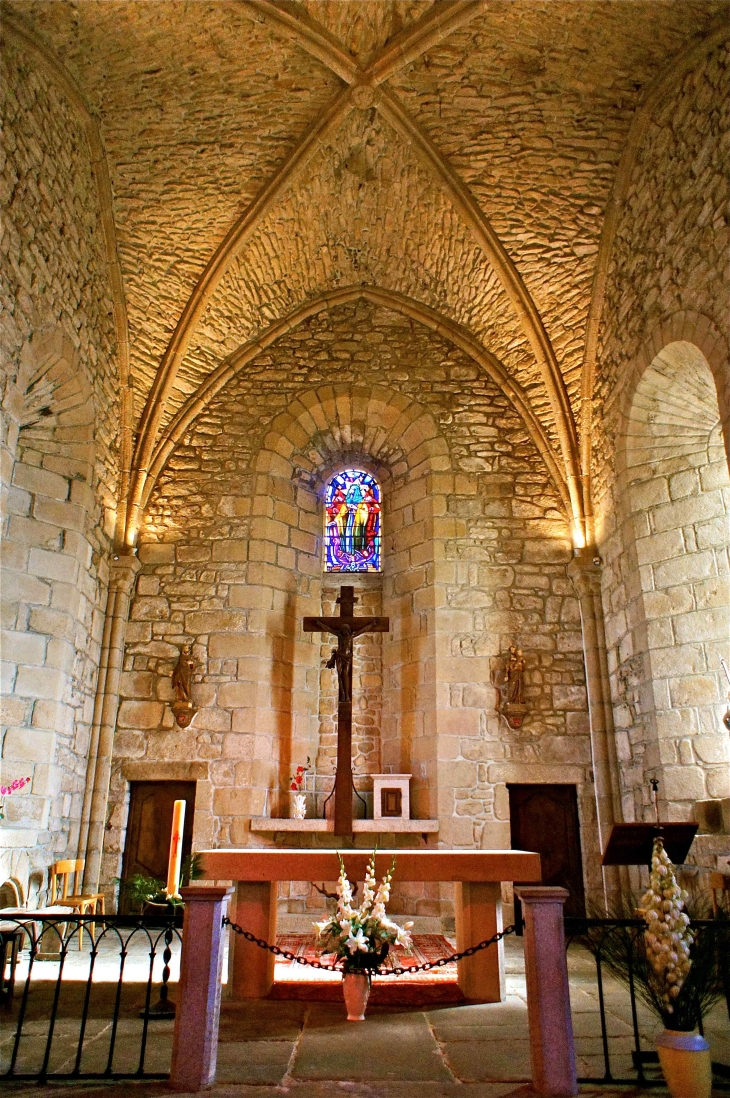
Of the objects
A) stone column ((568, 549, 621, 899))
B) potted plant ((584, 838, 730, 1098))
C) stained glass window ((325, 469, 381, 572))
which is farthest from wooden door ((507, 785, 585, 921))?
potted plant ((584, 838, 730, 1098))

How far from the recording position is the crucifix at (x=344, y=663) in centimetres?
718

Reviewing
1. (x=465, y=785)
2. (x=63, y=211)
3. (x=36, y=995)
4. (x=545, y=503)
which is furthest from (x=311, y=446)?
(x=36, y=995)

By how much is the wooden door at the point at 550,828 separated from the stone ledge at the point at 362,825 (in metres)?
0.99

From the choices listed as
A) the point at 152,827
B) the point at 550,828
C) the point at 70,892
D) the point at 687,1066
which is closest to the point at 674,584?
the point at 550,828

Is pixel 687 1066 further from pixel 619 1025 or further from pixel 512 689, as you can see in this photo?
Result: pixel 512 689

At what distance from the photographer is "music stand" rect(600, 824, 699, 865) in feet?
13.8

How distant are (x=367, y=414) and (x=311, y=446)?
2.59 ft

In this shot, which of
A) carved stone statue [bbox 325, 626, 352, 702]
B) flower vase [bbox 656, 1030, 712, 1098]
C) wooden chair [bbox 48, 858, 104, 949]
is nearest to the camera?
flower vase [bbox 656, 1030, 712, 1098]

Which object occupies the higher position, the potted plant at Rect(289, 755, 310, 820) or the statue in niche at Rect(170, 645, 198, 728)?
the statue in niche at Rect(170, 645, 198, 728)

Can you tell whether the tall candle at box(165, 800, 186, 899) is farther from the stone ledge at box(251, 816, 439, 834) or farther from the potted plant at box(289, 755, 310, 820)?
the potted plant at box(289, 755, 310, 820)

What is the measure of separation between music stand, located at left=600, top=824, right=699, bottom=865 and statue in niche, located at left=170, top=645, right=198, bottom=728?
5.05m

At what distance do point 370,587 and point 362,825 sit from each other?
2771mm

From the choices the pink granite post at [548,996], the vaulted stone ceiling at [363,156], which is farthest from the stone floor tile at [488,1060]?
the vaulted stone ceiling at [363,156]

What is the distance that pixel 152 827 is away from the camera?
8133mm
